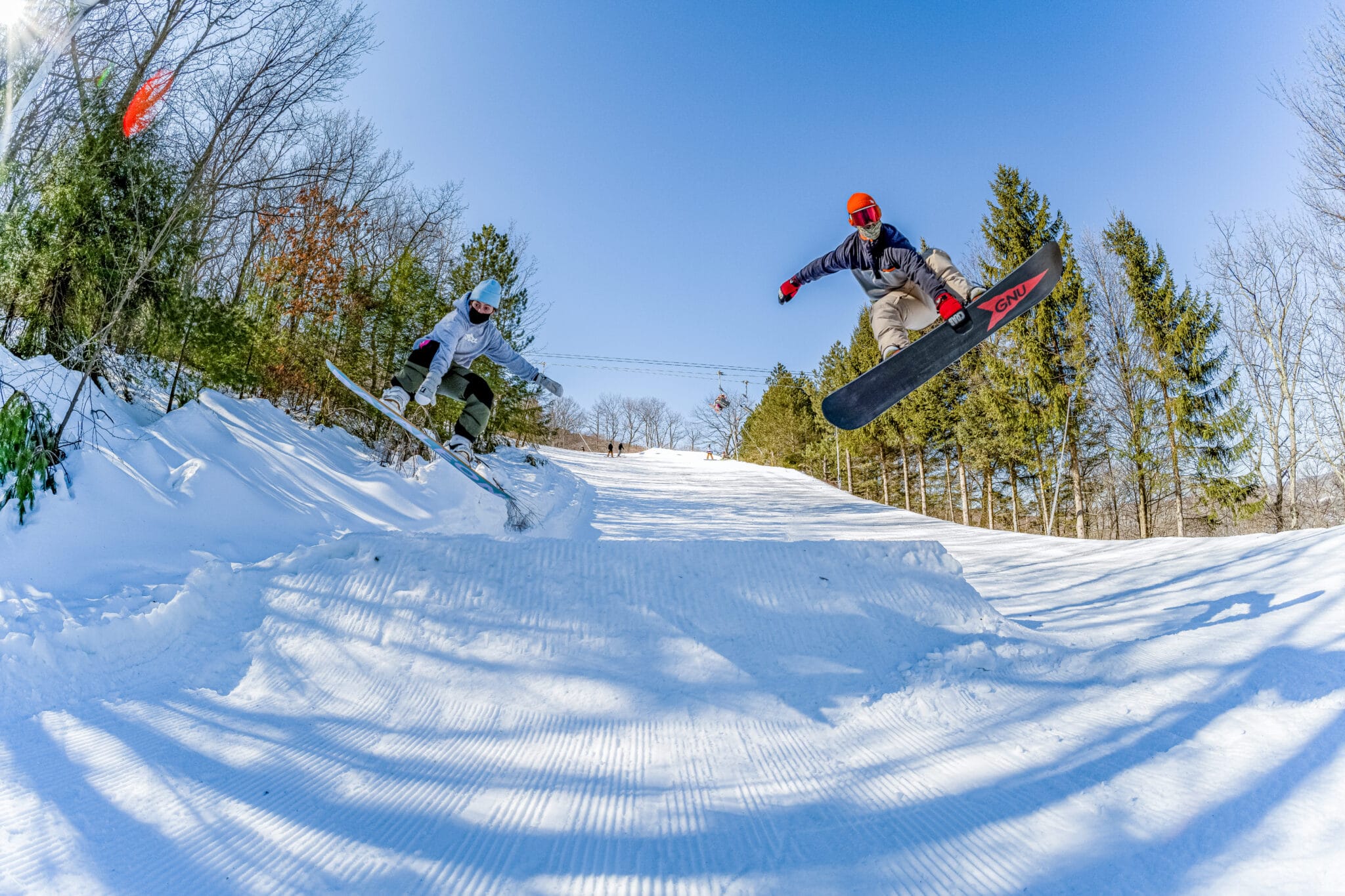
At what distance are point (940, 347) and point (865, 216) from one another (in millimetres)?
1301

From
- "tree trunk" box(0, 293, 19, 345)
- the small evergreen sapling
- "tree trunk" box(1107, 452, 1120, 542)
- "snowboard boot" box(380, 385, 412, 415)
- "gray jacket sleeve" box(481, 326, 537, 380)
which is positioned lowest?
"tree trunk" box(1107, 452, 1120, 542)

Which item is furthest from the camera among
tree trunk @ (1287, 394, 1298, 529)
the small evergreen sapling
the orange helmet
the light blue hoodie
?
tree trunk @ (1287, 394, 1298, 529)

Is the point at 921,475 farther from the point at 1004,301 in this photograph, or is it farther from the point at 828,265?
the point at 828,265

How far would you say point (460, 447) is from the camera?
576 centimetres

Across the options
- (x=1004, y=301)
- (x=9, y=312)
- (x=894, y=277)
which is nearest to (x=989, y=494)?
→ (x=1004, y=301)

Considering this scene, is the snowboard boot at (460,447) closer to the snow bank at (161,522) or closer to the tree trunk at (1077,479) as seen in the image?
the snow bank at (161,522)

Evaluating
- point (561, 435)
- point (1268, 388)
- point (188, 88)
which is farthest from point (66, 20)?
point (561, 435)

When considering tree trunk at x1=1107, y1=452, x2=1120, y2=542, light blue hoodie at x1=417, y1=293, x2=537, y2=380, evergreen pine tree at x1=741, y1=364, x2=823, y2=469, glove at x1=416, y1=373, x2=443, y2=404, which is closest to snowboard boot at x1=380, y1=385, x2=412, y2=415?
glove at x1=416, y1=373, x2=443, y2=404

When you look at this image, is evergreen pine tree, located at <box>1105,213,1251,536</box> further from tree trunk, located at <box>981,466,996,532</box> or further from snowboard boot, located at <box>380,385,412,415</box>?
snowboard boot, located at <box>380,385,412,415</box>

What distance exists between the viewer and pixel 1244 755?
2066 millimetres

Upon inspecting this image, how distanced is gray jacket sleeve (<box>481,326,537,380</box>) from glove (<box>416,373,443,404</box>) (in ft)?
2.15

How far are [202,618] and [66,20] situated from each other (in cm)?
871

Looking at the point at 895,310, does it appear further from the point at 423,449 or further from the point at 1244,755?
the point at 423,449

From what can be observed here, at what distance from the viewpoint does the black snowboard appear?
475cm
